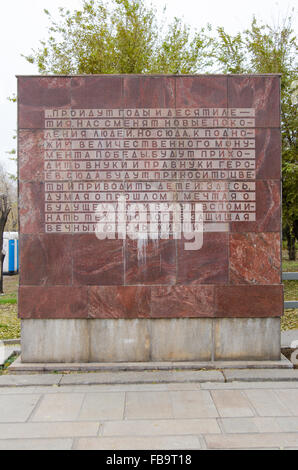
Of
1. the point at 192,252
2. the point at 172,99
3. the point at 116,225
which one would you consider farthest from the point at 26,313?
the point at 172,99

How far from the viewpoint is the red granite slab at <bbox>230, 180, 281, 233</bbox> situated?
6.69 m

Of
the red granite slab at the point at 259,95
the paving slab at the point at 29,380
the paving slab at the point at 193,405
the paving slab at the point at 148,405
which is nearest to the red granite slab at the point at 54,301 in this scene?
the paving slab at the point at 29,380

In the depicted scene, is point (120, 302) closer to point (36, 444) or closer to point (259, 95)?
point (36, 444)

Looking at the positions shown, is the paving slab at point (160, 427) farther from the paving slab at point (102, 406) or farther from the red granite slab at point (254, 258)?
the red granite slab at point (254, 258)

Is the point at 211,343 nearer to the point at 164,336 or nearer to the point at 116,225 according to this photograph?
the point at 164,336

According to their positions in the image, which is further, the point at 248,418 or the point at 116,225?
the point at 116,225

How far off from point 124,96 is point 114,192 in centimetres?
141

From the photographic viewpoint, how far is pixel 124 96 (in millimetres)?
6660

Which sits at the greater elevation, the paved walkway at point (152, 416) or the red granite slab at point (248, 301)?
the red granite slab at point (248, 301)

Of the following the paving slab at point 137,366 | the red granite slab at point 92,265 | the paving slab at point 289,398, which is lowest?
the paving slab at point 289,398

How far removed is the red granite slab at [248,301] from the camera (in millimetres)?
6668

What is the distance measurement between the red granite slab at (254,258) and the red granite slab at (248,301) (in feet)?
0.38

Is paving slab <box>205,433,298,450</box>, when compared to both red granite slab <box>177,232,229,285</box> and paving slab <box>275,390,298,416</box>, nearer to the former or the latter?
paving slab <box>275,390,298,416</box>

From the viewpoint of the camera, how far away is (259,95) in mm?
6684
